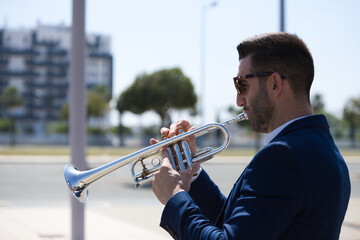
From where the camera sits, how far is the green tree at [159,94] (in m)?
25.5

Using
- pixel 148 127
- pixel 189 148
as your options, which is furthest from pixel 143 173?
pixel 148 127

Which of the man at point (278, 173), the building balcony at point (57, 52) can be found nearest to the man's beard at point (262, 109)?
the man at point (278, 173)

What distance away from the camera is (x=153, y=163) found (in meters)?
2.37

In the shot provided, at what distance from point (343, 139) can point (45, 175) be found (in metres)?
45.5

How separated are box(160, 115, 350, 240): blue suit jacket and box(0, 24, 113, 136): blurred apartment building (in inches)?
3557

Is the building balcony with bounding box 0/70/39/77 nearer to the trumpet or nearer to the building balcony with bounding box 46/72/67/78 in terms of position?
the building balcony with bounding box 46/72/67/78

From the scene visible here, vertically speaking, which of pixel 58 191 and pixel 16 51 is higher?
pixel 16 51

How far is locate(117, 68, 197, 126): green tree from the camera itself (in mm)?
25547

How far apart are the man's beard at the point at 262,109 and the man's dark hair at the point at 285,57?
0.08m

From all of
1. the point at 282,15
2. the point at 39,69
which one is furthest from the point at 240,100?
the point at 39,69

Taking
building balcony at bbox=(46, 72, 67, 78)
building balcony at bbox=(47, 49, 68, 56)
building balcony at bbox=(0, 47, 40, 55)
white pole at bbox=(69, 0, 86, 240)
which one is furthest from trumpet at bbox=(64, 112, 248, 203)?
building balcony at bbox=(47, 49, 68, 56)

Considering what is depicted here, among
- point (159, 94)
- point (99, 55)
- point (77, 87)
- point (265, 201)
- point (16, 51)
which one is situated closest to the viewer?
point (265, 201)

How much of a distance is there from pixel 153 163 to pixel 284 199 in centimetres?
110

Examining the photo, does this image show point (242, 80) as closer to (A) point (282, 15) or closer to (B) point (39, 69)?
(A) point (282, 15)
